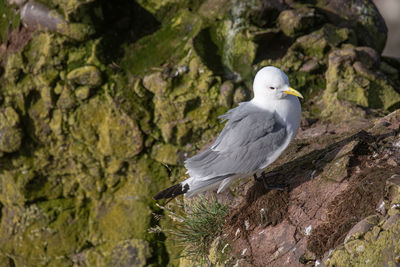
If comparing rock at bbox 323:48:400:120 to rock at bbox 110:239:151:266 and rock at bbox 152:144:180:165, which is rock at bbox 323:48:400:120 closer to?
rock at bbox 152:144:180:165

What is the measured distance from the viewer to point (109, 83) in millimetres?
5059

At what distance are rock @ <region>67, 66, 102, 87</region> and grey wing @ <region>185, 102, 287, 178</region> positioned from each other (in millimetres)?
2204

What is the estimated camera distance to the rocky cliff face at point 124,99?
196 inches

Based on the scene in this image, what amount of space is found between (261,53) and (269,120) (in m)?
2.07

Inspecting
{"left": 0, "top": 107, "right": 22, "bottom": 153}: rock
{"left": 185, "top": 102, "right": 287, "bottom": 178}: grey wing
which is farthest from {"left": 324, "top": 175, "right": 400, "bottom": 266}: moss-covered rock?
{"left": 0, "top": 107, "right": 22, "bottom": 153}: rock

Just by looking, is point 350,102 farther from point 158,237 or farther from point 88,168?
point 88,168

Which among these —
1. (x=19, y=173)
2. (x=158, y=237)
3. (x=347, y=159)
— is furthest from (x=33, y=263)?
(x=347, y=159)

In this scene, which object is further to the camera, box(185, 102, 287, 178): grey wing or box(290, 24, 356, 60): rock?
box(290, 24, 356, 60): rock

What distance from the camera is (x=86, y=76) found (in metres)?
5.01

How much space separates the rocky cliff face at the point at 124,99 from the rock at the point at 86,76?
0.01m

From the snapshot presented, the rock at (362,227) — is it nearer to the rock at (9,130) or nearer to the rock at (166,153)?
the rock at (166,153)

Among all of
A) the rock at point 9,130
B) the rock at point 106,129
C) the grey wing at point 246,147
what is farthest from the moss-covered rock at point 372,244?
the rock at point 9,130

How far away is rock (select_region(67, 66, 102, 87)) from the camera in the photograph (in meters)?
5.00

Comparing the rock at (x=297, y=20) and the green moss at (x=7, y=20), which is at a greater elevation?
the green moss at (x=7, y=20)
